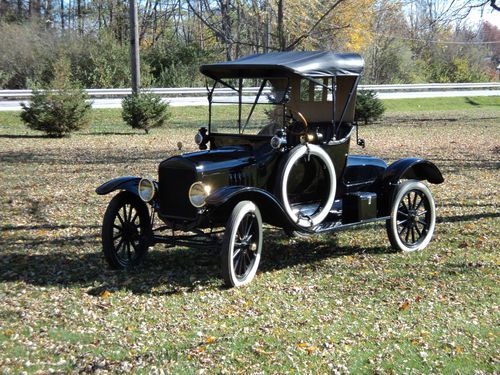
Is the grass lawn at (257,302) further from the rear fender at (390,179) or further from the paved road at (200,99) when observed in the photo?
the paved road at (200,99)

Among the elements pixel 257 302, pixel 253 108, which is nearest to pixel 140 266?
pixel 257 302

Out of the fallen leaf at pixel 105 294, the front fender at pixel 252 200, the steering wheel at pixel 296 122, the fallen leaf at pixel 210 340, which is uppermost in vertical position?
the steering wheel at pixel 296 122

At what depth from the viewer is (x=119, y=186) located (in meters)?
6.77

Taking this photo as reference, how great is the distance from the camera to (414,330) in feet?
17.1

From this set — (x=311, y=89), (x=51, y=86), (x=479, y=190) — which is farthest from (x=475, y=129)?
(x=311, y=89)

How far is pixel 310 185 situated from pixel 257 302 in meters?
1.77

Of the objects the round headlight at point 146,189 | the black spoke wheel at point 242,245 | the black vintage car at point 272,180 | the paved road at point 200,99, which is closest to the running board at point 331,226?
the black vintage car at point 272,180

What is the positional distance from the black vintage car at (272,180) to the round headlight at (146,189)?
11 mm

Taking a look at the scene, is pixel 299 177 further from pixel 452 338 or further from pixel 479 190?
pixel 479 190

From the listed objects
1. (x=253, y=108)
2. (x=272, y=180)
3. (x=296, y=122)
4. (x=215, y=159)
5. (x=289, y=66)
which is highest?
(x=289, y=66)

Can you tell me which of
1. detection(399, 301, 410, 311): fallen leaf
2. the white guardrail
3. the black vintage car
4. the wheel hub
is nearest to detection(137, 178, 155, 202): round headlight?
the black vintage car

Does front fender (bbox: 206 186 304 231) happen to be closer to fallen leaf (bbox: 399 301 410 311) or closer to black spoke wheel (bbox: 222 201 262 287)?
black spoke wheel (bbox: 222 201 262 287)

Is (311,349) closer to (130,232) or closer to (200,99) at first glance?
(130,232)

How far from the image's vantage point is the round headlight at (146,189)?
257 inches
